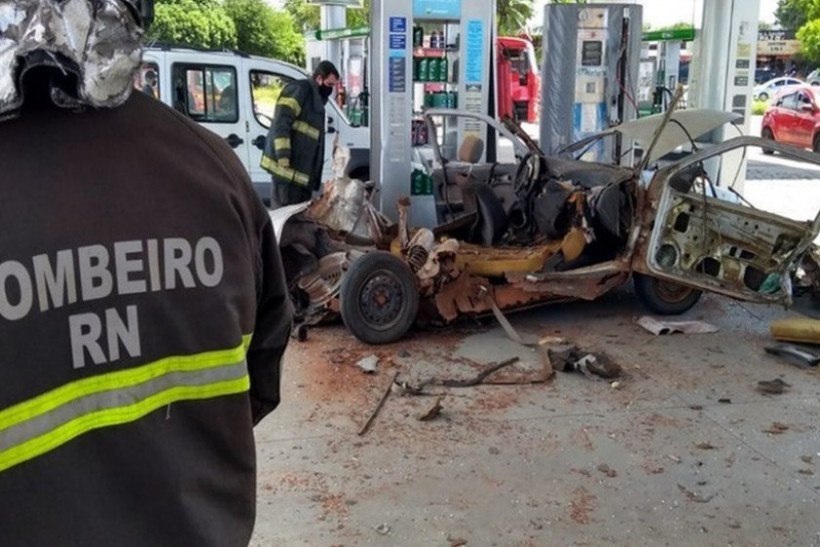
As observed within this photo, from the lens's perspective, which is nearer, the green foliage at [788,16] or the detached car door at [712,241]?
the detached car door at [712,241]

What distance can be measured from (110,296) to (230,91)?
31.6 ft

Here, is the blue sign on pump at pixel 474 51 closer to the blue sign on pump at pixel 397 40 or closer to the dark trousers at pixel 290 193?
the blue sign on pump at pixel 397 40

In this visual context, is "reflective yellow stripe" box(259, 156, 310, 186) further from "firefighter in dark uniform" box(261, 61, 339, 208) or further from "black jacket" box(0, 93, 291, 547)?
"black jacket" box(0, 93, 291, 547)

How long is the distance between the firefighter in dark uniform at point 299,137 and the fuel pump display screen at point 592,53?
417 cm

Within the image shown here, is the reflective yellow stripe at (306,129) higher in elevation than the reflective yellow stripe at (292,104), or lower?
lower

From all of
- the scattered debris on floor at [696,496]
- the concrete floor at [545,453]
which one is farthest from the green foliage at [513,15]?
the scattered debris on floor at [696,496]

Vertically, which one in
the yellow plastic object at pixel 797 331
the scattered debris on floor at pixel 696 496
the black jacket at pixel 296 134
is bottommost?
the scattered debris on floor at pixel 696 496

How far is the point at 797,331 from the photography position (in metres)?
6.32

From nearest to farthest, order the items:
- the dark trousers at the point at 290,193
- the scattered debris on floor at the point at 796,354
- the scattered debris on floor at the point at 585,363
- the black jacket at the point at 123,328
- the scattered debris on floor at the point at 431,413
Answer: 1. the black jacket at the point at 123,328
2. the scattered debris on floor at the point at 431,413
3. the scattered debris on floor at the point at 585,363
4. the scattered debris on floor at the point at 796,354
5. the dark trousers at the point at 290,193

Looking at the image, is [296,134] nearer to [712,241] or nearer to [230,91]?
[230,91]

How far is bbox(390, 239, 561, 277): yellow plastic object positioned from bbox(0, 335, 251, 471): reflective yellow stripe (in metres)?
5.11

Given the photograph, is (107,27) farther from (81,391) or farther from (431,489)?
(431,489)

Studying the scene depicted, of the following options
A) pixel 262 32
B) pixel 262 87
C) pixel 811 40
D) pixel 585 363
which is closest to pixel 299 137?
pixel 262 87

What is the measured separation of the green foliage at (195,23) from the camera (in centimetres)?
2823
